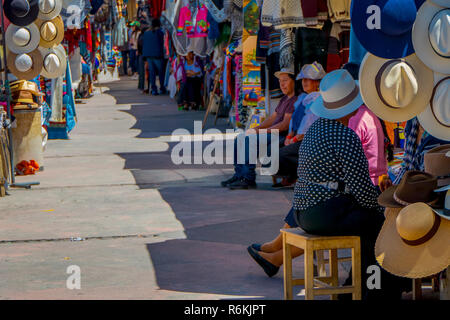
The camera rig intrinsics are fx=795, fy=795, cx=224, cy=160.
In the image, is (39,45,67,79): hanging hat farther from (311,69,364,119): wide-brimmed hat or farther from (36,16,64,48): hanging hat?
(311,69,364,119): wide-brimmed hat

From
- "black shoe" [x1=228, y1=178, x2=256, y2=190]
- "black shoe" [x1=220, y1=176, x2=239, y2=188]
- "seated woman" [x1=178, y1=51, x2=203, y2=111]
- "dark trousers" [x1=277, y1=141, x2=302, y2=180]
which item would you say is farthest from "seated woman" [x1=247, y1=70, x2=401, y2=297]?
"seated woman" [x1=178, y1=51, x2=203, y2=111]

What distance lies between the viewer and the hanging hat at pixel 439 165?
3.99 metres

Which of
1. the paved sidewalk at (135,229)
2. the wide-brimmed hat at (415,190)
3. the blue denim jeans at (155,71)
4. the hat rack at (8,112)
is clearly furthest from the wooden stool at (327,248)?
the blue denim jeans at (155,71)

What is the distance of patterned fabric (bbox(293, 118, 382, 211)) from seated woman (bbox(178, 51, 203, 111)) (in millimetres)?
13137

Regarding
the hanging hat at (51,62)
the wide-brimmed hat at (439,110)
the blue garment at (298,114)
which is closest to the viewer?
the wide-brimmed hat at (439,110)

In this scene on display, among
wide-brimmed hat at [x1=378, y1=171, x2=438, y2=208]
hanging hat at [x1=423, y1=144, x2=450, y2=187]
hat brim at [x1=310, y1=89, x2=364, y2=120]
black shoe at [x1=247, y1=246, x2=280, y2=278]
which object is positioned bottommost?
black shoe at [x1=247, y1=246, x2=280, y2=278]

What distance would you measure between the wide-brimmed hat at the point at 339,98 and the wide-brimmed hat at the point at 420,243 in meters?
1.01

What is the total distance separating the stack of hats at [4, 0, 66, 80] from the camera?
9547 mm

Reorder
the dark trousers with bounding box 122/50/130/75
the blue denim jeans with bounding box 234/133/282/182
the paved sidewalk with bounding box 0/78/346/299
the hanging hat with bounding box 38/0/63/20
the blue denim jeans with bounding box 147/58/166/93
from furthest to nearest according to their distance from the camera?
the dark trousers with bounding box 122/50/130/75, the blue denim jeans with bounding box 147/58/166/93, the hanging hat with bounding box 38/0/63/20, the blue denim jeans with bounding box 234/133/282/182, the paved sidewalk with bounding box 0/78/346/299

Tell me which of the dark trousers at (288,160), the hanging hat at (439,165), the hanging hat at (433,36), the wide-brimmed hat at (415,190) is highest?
the hanging hat at (433,36)

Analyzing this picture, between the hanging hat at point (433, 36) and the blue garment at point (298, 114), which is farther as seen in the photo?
the blue garment at point (298, 114)

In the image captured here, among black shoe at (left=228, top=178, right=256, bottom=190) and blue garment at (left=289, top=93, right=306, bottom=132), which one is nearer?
blue garment at (left=289, top=93, right=306, bottom=132)

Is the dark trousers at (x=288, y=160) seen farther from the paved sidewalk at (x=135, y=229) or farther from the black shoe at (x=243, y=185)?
the black shoe at (x=243, y=185)

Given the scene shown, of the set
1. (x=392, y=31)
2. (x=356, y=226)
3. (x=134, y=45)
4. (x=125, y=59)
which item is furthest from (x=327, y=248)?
(x=125, y=59)
